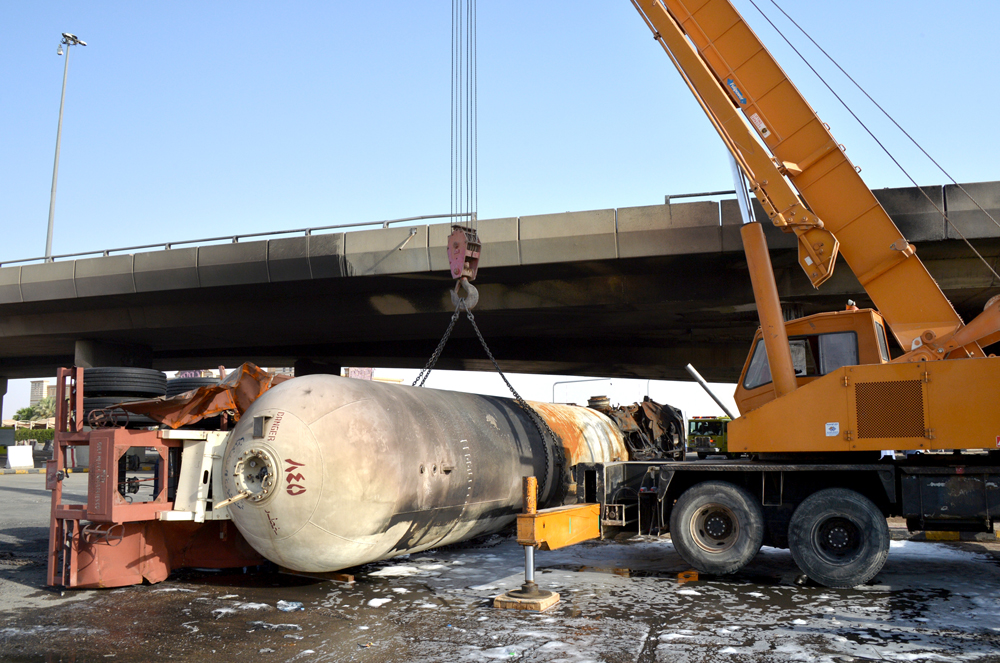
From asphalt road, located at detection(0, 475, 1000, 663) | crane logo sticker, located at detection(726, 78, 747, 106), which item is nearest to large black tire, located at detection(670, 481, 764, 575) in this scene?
asphalt road, located at detection(0, 475, 1000, 663)

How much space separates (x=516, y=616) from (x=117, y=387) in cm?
668

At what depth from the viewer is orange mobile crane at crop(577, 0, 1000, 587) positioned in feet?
28.2

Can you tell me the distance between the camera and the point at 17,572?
10.4 m

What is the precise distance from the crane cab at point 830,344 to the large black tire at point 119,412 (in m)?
8.34

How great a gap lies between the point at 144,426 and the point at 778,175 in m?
9.40

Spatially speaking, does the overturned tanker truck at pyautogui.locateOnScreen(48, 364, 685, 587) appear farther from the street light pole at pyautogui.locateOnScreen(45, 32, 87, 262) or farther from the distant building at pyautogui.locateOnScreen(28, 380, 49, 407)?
the distant building at pyautogui.locateOnScreen(28, 380, 49, 407)

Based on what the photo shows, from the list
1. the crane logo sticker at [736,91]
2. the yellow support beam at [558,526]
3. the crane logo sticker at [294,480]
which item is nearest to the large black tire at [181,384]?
the crane logo sticker at [294,480]

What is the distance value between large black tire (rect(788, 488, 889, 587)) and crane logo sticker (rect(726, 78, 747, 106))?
5.44m

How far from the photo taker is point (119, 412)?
976 centimetres

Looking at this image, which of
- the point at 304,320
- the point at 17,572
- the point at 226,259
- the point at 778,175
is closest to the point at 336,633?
the point at 17,572

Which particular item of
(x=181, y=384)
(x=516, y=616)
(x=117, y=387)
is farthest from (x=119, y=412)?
(x=516, y=616)

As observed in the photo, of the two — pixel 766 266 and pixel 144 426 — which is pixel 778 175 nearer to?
pixel 766 266

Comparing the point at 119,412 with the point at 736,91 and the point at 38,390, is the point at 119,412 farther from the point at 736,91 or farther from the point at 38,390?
the point at 38,390

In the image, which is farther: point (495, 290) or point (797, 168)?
point (495, 290)
